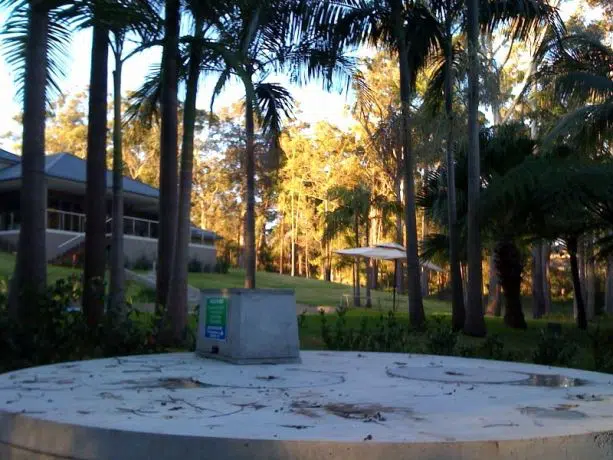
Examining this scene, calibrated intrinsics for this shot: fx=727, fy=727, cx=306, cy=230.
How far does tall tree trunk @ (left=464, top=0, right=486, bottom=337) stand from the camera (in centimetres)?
1694

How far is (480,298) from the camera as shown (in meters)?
17.1

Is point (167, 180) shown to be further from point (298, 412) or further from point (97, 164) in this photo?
point (298, 412)

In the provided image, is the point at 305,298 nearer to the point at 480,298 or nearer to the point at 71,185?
the point at 71,185

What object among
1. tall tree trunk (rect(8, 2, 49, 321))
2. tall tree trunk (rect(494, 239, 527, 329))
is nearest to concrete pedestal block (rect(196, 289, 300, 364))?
tall tree trunk (rect(8, 2, 49, 321))

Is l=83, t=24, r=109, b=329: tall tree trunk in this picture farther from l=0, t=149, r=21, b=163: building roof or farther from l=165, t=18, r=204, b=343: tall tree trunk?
l=0, t=149, r=21, b=163: building roof

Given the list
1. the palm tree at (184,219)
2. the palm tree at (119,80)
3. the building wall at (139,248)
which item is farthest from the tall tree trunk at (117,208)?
the building wall at (139,248)

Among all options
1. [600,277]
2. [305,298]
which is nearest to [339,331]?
[305,298]

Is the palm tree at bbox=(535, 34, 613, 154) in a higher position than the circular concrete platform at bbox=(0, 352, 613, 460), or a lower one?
higher

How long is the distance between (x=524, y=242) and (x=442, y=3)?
7.17 metres

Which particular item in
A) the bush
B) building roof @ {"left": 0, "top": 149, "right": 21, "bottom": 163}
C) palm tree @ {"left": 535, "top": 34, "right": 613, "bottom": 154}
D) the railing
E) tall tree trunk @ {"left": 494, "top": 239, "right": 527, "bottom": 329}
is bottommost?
the bush

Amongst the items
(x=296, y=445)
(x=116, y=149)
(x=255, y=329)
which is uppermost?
(x=116, y=149)

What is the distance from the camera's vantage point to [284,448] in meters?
4.10

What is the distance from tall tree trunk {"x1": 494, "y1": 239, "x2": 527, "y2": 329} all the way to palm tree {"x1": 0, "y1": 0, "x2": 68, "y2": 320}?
45.2 feet

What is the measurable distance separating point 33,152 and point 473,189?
1034 centimetres
